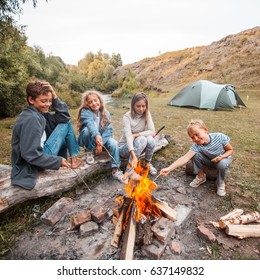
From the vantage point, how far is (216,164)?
3.10 meters

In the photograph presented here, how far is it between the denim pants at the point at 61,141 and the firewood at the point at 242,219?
7.91ft

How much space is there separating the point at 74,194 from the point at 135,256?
1420 millimetres

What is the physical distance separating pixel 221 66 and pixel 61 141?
32.0 m

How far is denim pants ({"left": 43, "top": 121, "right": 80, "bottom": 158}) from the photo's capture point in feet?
10.2

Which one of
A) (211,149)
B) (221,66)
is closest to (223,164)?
(211,149)

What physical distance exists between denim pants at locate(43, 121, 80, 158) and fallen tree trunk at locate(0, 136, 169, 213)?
12.9 inches

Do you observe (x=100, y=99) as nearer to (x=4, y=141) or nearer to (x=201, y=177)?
(x=201, y=177)

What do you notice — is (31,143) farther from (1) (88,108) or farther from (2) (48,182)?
(1) (88,108)

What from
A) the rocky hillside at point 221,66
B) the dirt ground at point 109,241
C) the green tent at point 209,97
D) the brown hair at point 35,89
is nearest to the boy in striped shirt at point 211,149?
the dirt ground at point 109,241

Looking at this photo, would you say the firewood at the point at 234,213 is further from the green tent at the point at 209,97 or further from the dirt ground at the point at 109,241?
the green tent at the point at 209,97

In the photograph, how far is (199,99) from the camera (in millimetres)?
11742

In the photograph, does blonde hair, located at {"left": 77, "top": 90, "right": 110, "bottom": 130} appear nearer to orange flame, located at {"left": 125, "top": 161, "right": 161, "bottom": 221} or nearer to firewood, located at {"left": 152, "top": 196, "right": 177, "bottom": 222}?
orange flame, located at {"left": 125, "top": 161, "right": 161, "bottom": 221}

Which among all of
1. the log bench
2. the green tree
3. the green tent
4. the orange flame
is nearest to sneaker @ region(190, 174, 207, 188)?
the log bench

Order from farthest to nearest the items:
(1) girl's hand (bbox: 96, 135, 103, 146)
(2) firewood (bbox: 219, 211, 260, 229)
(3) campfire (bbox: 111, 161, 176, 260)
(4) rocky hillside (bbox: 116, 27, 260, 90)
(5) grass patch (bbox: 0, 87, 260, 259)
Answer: (4) rocky hillside (bbox: 116, 27, 260, 90)
(1) girl's hand (bbox: 96, 135, 103, 146)
(5) grass patch (bbox: 0, 87, 260, 259)
(2) firewood (bbox: 219, 211, 260, 229)
(3) campfire (bbox: 111, 161, 176, 260)
